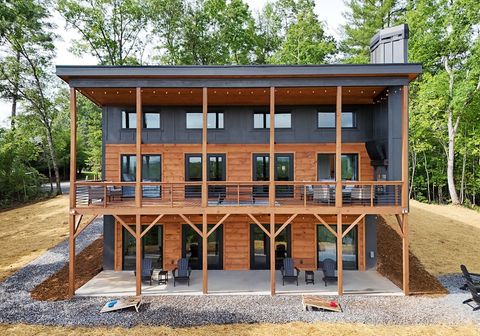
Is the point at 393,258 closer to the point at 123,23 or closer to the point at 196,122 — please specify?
the point at 196,122

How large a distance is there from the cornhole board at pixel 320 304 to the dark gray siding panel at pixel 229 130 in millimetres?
6464

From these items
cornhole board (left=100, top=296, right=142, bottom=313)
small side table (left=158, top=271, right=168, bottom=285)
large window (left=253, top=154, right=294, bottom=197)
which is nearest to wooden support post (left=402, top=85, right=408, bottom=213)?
large window (left=253, top=154, right=294, bottom=197)

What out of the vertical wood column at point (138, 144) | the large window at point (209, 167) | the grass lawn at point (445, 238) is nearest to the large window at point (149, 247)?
the large window at point (209, 167)

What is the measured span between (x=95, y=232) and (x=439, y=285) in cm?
1690

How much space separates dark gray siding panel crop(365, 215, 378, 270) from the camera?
12570mm

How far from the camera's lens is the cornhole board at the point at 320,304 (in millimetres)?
8671

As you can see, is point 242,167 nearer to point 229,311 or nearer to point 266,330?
point 229,311

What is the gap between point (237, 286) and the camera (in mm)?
10695

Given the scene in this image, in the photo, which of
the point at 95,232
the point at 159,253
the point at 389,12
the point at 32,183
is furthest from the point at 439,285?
the point at 32,183

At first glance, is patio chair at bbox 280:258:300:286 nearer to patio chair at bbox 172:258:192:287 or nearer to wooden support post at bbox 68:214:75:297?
patio chair at bbox 172:258:192:287

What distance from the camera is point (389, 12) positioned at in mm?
28750

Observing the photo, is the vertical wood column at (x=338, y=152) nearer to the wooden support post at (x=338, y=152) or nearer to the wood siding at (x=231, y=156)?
the wooden support post at (x=338, y=152)

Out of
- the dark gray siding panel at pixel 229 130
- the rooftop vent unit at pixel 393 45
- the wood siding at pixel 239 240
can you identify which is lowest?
the wood siding at pixel 239 240

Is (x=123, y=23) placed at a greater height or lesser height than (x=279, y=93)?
greater
